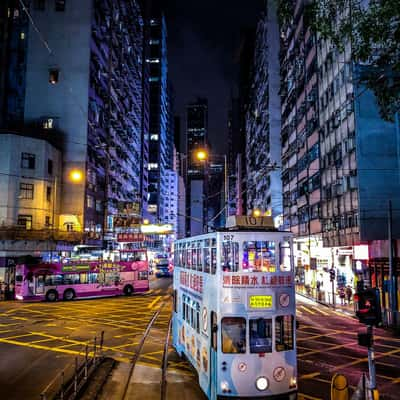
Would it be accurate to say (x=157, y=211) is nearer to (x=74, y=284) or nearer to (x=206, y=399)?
(x=74, y=284)

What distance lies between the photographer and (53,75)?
51.2 m

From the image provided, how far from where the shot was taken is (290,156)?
56906 millimetres

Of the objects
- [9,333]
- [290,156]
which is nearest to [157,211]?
[290,156]

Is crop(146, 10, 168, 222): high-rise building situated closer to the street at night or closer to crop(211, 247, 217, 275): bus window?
the street at night

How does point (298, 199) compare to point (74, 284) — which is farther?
point (298, 199)

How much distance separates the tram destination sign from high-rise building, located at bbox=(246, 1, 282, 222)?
2118 inches

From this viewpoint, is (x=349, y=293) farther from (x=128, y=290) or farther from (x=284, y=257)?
(x=284, y=257)

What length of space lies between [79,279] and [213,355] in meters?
30.1

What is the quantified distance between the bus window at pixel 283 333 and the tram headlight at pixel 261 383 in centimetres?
79

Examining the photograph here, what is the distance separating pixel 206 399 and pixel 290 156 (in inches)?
1905

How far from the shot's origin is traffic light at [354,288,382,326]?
9977 mm

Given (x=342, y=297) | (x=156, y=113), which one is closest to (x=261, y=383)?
(x=342, y=297)

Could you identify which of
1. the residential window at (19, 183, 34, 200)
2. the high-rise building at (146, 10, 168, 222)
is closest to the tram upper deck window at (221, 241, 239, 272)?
the residential window at (19, 183, 34, 200)

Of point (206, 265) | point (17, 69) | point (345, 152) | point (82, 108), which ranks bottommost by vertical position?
point (206, 265)
